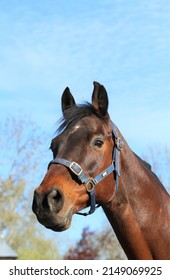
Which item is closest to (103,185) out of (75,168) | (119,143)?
(75,168)

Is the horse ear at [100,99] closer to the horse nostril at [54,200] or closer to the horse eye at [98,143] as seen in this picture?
the horse eye at [98,143]

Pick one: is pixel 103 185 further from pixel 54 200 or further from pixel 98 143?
pixel 54 200

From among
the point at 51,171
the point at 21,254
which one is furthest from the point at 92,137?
the point at 21,254

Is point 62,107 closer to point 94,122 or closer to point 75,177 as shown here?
point 94,122

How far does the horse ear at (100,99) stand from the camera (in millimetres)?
6570

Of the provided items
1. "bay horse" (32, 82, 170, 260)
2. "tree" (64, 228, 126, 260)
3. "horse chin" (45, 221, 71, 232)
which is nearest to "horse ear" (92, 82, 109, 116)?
"bay horse" (32, 82, 170, 260)

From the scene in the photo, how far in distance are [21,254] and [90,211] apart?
4620cm

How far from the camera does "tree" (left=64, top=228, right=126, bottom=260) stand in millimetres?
52344

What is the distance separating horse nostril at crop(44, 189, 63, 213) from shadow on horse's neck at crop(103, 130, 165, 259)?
81 centimetres

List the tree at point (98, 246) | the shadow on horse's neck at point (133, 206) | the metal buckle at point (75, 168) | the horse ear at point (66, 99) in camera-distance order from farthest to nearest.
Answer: the tree at point (98, 246)
the horse ear at point (66, 99)
the shadow on horse's neck at point (133, 206)
the metal buckle at point (75, 168)

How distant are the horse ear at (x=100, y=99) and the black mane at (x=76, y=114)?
0.05 metres

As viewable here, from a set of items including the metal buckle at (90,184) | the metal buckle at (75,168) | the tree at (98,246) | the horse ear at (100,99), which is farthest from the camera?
the tree at (98,246)

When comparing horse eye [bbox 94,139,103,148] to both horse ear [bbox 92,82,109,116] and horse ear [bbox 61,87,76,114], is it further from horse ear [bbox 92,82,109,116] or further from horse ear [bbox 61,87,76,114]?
horse ear [bbox 61,87,76,114]

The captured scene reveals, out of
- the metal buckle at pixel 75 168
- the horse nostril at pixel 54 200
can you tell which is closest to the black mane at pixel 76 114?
the metal buckle at pixel 75 168
